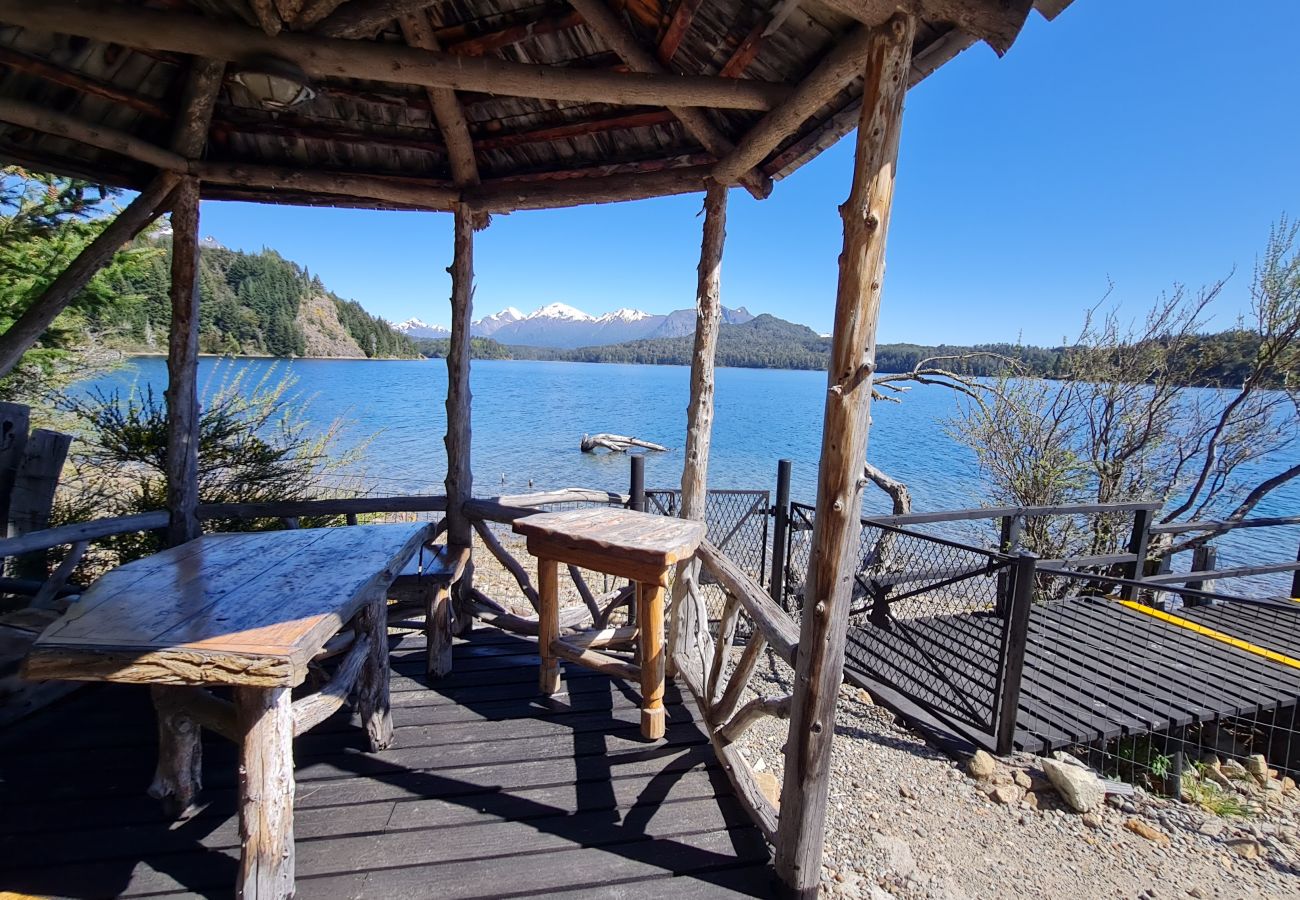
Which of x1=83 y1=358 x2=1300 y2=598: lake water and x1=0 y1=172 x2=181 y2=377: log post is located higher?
x1=0 y1=172 x2=181 y2=377: log post

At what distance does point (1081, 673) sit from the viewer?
4.33 m

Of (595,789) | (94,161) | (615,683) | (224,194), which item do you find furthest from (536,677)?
(94,161)

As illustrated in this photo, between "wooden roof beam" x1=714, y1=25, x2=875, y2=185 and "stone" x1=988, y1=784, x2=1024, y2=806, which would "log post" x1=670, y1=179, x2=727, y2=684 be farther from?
"stone" x1=988, y1=784, x2=1024, y2=806

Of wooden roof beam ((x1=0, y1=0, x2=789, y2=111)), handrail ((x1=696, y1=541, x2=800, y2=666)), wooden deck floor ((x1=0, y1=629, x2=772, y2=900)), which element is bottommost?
wooden deck floor ((x1=0, y1=629, x2=772, y2=900))

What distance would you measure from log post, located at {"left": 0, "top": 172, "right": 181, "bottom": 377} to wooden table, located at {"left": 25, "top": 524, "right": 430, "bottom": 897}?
173 centimetres

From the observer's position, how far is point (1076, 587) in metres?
7.21

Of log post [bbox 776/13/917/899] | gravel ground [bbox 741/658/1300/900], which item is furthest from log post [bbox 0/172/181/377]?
gravel ground [bbox 741/658/1300/900]

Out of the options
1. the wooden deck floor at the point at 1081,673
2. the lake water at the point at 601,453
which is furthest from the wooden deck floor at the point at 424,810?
the lake water at the point at 601,453

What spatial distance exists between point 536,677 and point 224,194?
3632 millimetres

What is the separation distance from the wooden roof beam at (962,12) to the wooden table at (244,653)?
2394mm

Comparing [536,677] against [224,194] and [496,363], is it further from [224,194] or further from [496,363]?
[496,363]

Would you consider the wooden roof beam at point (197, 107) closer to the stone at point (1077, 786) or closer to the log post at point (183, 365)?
the log post at point (183, 365)

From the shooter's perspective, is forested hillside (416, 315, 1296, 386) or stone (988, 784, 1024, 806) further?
forested hillside (416, 315, 1296, 386)

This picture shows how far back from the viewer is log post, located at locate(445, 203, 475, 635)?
389 centimetres
